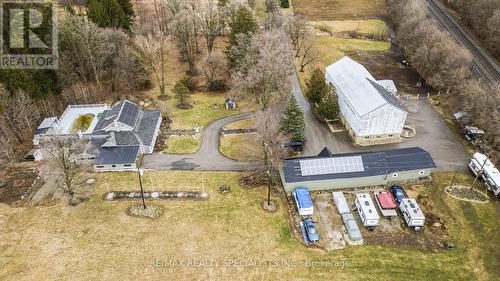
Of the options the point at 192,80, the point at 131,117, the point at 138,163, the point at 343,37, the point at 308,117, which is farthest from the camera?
the point at 343,37

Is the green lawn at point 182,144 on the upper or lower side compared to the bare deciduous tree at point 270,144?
lower

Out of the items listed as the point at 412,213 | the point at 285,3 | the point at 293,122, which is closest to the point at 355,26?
the point at 285,3

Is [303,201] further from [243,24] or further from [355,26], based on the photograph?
[355,26]

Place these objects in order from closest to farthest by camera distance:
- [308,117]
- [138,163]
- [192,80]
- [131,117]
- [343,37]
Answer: [138,163] → [131,117] → [308,117] → [192,80] → [343,37]

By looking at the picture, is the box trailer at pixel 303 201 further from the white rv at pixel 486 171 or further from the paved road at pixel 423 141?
the white rv at pixel 486 171

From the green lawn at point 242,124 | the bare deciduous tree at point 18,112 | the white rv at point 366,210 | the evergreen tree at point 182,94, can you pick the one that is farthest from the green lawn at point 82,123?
the white rv at point 366,210

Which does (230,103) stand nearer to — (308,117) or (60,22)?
(308,117)

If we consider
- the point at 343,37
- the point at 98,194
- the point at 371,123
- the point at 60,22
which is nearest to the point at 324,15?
the point at 343,37
